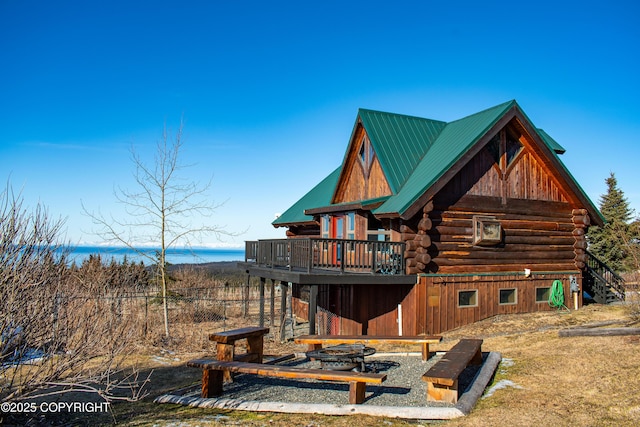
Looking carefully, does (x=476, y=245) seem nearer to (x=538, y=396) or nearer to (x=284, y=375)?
(x=538, y=396)

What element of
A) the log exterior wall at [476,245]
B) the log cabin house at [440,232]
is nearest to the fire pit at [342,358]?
the log cabin house at [440,232]

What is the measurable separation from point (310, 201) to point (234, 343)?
16715 mm

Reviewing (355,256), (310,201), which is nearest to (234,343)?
(355,256)

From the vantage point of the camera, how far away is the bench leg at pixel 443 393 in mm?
8461

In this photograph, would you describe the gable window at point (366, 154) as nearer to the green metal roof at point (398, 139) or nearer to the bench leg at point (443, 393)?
A: the green metal roof at point (398, 139)

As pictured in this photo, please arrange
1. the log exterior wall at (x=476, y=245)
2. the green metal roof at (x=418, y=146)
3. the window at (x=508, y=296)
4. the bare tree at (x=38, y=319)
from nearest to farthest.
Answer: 1. the bare tree at (x=38, y=319)
2. the green metal roof at (x=418, y=146)
3. the log exterior wall at (x=476, y=245)
4. the window at (x=508, y=296)

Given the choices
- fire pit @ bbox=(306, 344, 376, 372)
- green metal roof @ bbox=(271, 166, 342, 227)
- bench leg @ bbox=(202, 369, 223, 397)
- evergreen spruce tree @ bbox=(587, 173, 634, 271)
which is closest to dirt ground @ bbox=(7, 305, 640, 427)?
bench leg @ bbox=(202, 369, 223, 397)

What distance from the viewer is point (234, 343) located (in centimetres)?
1174

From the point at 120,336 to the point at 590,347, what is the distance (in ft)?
32.9

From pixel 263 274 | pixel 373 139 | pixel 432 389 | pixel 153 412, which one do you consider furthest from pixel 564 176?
pixel 153 412

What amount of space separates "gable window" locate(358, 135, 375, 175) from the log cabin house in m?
0.04

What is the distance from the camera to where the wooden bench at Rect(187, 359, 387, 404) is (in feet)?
28.3

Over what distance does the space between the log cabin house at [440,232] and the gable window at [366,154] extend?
0.04 meters

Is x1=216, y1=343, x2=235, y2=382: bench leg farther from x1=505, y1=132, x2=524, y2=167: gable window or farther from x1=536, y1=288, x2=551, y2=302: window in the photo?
x1=536, y1=288, x2=551, y2=302: window
